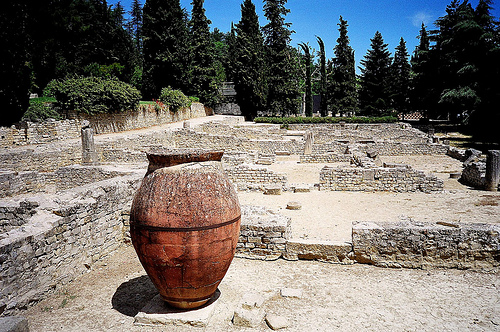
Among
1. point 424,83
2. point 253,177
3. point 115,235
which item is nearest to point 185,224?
point 115,235

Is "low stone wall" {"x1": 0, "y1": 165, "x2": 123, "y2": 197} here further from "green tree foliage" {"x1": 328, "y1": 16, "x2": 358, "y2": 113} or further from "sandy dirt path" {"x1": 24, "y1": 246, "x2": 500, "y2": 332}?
"green tree foliage" {"x1": 328, "y1": 16, "x2": 358, "y2": 113}

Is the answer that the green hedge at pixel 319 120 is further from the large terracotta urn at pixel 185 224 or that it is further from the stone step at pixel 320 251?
the large terracotta urn at pixel 185 224

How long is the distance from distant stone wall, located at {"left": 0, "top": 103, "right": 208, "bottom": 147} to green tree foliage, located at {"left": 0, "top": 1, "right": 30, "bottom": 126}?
87 centimetres

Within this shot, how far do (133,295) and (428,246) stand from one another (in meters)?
4.23

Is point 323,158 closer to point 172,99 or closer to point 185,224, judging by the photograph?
point 185,224

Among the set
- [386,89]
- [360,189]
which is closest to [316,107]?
[386,89]

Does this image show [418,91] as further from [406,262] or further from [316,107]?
[406,262]

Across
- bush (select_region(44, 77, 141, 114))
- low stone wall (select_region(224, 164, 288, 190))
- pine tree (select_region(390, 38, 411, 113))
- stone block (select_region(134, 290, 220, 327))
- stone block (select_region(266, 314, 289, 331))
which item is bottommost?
stone block (select_region(266, 314, 289, 331))

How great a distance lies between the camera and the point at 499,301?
158 inches

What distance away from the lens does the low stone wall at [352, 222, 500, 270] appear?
487 centimetres

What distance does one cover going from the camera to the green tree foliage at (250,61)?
38656mm

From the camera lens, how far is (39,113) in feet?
63.7

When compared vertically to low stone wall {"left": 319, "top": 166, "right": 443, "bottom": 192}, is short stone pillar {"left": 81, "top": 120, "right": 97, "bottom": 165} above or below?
above

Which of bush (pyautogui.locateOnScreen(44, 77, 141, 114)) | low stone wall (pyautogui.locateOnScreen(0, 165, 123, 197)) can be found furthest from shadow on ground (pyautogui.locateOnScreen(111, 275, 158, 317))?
bush (pyautogui.locateOnScreen(44, 77, 141, 114))
